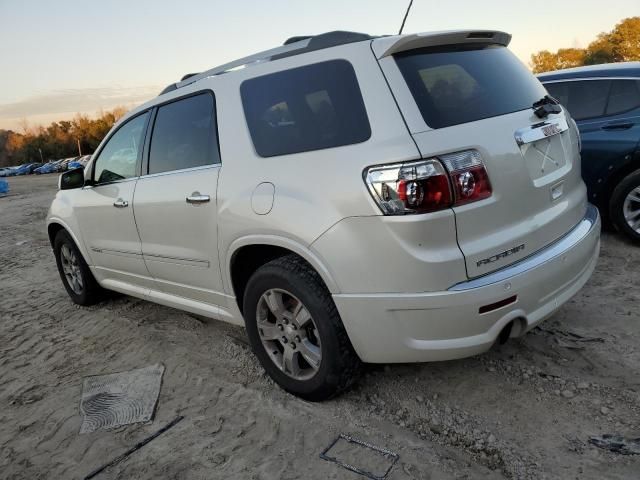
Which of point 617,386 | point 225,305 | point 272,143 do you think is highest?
point 272,143

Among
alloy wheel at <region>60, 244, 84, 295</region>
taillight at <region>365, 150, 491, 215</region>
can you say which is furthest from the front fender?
taillight at <region>365, 150, 491, 215</region>

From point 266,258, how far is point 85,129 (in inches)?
3871

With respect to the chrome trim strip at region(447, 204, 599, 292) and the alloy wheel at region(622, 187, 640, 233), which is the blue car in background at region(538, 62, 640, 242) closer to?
the alloy wheel at region(622, 187, 640, 233)

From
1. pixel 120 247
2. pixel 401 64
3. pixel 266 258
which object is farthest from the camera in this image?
pixel 120 247

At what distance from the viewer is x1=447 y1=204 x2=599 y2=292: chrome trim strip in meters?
2.35

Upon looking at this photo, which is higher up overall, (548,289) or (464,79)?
(464,79)

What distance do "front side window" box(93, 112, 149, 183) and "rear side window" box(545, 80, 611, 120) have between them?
425 cm

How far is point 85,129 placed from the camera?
298 feet

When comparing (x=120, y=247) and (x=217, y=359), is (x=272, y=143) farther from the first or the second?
(x=120, y=247)

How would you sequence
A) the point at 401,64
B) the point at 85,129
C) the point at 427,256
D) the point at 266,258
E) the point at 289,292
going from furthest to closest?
the point at 85,129 → the point at 266,258 → the point at 289,292 → the point at 401,64 → the point at 427,256

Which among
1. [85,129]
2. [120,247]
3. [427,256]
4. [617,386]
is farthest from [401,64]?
[85,129]

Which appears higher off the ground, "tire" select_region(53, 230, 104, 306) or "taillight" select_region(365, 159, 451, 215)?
"taillight" select_region(365, 159, 451, 215)

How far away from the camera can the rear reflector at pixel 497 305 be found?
2.35 meters

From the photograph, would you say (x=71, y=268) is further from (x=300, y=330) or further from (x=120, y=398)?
(x=300, y=330)
